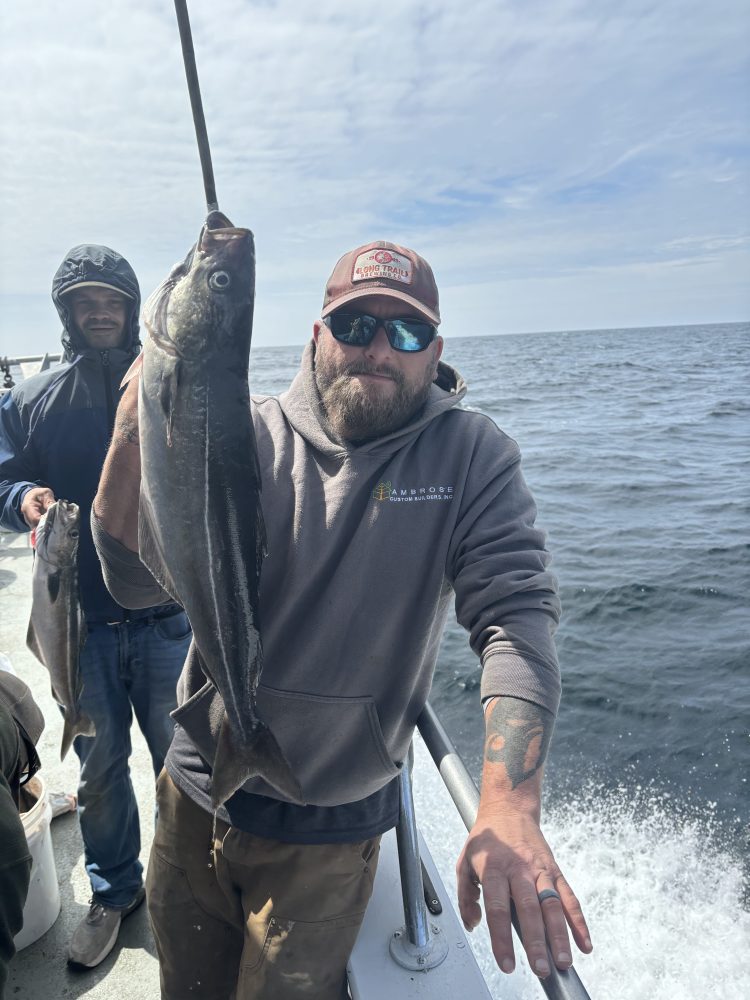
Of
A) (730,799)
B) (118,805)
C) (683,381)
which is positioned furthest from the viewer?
(683,381)

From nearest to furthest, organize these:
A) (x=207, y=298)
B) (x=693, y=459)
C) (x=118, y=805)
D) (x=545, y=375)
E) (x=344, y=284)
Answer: (x=207, y=298) < (x=344, y=284) < (x=118, y=805) < (x=693, y=459) < (x=545, y=375)

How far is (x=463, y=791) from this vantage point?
1.99 metres

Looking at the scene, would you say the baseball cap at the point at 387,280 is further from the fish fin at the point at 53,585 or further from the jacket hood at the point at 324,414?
the fish fin at the point at 53,585

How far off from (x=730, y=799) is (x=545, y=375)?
1568 inches

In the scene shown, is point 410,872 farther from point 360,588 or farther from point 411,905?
point 360,588

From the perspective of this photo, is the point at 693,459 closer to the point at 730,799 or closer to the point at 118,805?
the point at 730,799

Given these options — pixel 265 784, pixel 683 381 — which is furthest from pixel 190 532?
pixel 683 381

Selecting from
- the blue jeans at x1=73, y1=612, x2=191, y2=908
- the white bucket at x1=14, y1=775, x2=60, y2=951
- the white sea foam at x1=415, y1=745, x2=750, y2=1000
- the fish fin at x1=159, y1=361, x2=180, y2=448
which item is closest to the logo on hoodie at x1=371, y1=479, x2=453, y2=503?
the fish fin at x1=159, y1=361, x2=180, y2=448

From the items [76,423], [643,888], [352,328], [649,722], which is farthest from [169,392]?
[649,722]

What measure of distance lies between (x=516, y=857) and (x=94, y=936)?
2.57m

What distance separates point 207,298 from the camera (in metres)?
1.84

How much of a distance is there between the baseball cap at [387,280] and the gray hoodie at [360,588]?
1.82ft

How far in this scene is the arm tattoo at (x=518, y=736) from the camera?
1778mm

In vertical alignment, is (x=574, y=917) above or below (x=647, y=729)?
above
